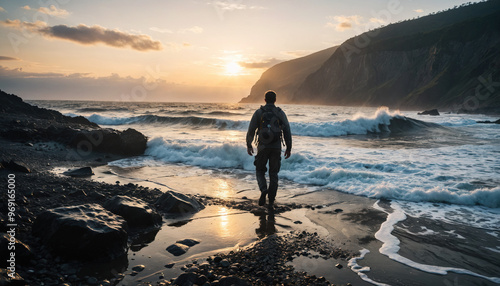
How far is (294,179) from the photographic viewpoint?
883 cm

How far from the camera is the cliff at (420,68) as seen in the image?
65488 millimetres

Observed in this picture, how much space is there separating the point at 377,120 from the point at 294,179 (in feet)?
65.7

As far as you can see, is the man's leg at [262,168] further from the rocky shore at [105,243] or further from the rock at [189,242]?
the rock at [189,242]

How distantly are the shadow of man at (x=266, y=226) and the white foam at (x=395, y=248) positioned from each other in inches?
65.9

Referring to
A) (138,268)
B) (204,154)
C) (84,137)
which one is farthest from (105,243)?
(84,137)

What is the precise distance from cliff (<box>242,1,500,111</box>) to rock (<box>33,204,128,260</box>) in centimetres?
6725

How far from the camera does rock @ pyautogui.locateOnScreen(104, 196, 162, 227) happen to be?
4.70 meters

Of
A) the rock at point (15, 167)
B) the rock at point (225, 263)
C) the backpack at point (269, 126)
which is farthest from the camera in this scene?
the rock at point (15, 167)

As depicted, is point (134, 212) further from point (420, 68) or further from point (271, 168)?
point (420, 68)

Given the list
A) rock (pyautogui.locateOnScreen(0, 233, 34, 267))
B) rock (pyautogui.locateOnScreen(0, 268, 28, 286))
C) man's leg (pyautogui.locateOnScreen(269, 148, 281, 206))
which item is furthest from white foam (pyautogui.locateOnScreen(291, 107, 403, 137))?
rock (pyautogui.locateOnScreen(0, 268, 28, 286))

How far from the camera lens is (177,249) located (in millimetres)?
3926

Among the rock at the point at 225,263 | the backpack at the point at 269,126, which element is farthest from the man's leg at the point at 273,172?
the rock at the point at 225,263

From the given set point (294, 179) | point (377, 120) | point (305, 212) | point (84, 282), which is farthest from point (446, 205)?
point (377, 120)

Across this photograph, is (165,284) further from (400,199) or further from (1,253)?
(400,199)
